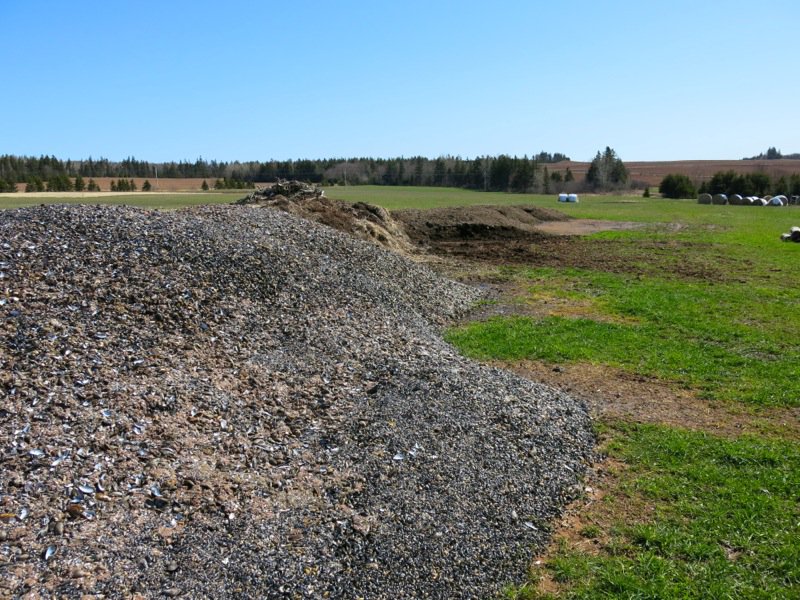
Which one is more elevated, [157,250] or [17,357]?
[157,250]

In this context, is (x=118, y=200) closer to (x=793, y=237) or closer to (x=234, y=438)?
(x=793, y=237)

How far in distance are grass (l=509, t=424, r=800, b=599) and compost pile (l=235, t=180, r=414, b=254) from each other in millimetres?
12133

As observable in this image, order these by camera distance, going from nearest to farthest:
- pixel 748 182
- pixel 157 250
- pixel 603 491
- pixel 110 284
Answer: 1. pixel 603 491
2. pixel 110 284
3. pixel 157 250
4. pixel 748 182

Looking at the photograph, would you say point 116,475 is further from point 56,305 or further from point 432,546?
point 56,305

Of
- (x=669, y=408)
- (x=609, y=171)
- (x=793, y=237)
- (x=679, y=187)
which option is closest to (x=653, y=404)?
(x=669, y=408)

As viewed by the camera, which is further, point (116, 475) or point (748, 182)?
point (748, 182)

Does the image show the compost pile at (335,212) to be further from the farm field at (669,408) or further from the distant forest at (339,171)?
the distant forest at (339,171)

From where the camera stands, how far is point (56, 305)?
20.2ft

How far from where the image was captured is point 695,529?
441 centimetres

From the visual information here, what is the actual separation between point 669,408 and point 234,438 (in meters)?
4.70

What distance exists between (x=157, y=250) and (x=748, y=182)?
200 ft

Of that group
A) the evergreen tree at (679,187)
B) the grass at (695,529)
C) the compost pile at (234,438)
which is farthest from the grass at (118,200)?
the evergreen tree at (679,187)

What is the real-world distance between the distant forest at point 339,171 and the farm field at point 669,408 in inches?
2388

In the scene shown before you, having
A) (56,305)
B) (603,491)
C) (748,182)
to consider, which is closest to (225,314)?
(56,305)
